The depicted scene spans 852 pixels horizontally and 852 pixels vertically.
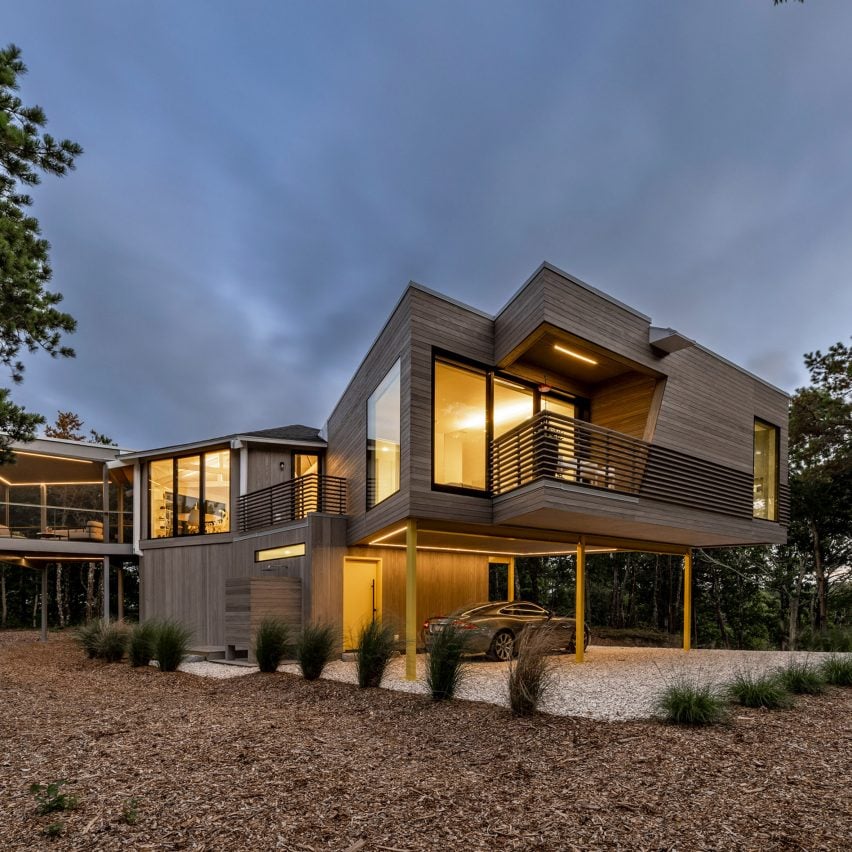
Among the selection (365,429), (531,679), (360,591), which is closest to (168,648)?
(360,591)

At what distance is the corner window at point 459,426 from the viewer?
9.28 metres

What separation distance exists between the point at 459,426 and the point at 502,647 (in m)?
4.03

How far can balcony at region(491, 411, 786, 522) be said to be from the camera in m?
8.67

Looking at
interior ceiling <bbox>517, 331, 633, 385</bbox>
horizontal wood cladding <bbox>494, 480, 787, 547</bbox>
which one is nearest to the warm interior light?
interior ceiling <bbox>517, 331, 633, 385</bbox>

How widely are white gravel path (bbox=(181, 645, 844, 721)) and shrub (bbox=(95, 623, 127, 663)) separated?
114cm

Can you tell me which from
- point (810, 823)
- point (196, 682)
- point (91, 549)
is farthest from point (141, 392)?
point (810, 823)

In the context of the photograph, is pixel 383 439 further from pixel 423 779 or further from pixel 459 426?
pixel 423 779

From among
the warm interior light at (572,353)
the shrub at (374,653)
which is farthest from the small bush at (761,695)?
the warm interior light at (572,353)

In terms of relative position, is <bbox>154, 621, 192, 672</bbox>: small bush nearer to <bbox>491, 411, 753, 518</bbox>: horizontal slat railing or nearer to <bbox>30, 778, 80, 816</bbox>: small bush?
<bbox>491, 411, 753, 518</bbox>: horizontal slat railing

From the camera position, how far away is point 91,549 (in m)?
15.6

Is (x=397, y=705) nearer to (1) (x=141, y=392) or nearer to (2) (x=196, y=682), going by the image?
(2) (x=196, y=682)

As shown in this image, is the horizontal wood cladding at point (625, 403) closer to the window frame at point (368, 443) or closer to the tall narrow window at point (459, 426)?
the tall narrow window at point (459, 426)

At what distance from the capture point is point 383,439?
34.6 ft

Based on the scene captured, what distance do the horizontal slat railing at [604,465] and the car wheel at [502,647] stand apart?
108 inches
